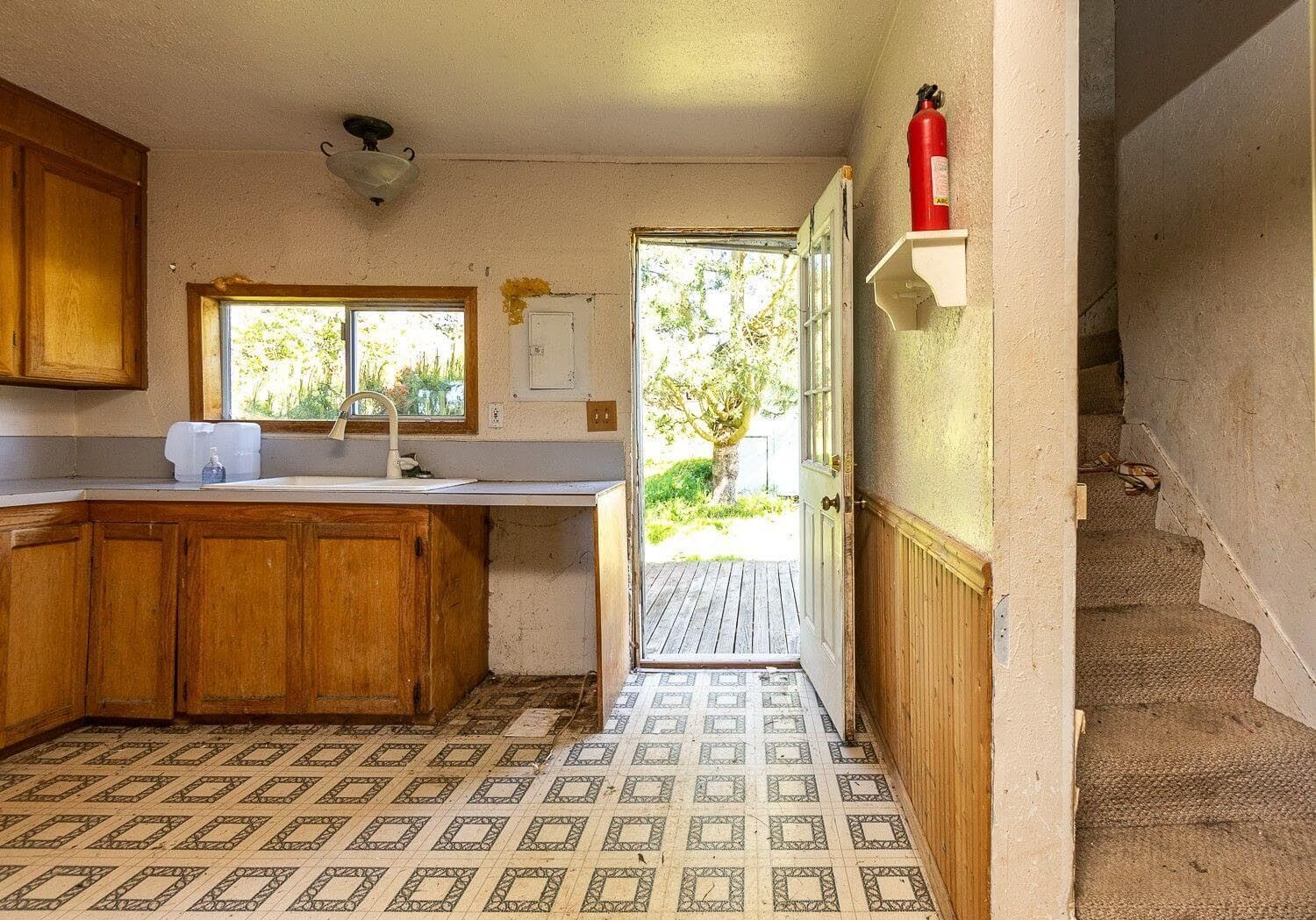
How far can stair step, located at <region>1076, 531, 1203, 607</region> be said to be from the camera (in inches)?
73.3

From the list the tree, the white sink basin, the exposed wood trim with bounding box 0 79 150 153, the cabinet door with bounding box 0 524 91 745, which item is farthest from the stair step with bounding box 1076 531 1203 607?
the tree

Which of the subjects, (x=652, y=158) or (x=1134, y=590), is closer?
(x=1134, y=590)

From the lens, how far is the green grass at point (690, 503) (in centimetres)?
718

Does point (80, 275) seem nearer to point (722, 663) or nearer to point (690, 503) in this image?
point (722, 663)

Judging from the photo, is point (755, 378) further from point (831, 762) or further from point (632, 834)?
point (632, 834)

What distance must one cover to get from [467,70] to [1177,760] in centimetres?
286

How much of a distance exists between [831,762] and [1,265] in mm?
3377

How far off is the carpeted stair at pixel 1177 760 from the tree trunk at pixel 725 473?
17.7 ft

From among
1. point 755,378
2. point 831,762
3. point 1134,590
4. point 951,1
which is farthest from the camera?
point 755,378

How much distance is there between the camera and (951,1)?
1456 mm

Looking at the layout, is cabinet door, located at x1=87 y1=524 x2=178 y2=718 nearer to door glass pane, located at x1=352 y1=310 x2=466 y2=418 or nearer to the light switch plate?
door glass pane, located at x1=352 y1=310 x2=466 y2=418

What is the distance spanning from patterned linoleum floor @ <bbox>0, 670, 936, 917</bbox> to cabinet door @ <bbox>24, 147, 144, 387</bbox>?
146 cm

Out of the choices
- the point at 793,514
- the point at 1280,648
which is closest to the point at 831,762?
the point at 1280,648

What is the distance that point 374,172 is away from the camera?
255 cm
